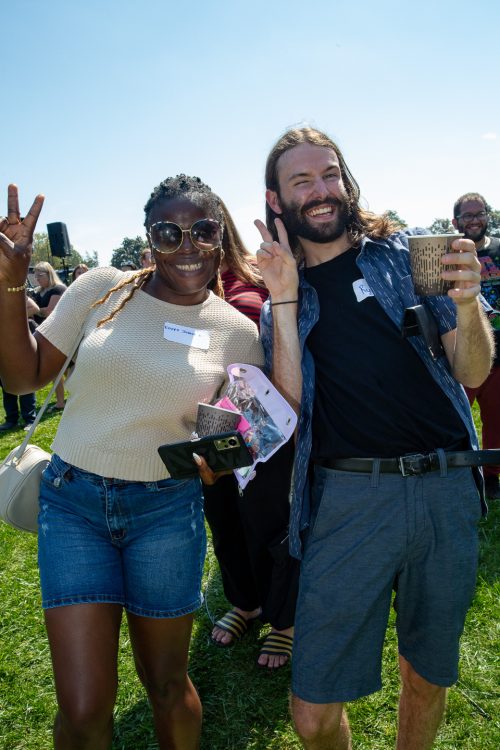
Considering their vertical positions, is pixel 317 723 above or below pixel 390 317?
below

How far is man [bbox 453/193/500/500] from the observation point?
16.1 feet

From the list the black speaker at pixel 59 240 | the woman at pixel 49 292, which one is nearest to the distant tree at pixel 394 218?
the woman at pixel 49 292

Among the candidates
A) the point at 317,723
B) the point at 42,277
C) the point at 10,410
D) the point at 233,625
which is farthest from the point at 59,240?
the point at 317,723

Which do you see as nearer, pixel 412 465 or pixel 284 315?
pixel 412 465

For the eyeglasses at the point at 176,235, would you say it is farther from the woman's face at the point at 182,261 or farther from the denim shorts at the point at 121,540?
the denim shorts at the point at 121,540

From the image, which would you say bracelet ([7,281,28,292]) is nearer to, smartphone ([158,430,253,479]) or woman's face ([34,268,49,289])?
smartphone ([158,430,253,479])

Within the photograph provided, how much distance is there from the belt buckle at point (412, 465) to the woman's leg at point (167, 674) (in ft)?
3.11

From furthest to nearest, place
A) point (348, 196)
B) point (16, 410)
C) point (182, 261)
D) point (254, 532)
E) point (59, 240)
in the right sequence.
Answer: point (59, 240), point (16, 410), point (254, 532), point (348, 196), point (182, 261)

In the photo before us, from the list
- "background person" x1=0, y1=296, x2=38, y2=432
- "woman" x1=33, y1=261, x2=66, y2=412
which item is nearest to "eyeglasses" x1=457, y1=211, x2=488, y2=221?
"woman" x1=33, y1=261, x2=66, y2=412

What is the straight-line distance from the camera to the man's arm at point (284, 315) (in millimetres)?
2176

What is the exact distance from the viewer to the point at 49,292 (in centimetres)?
904

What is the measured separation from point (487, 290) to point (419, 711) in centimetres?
395

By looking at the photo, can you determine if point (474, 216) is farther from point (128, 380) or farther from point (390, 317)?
point (128, 380)

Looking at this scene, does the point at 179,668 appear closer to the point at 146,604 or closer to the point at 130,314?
the point at 146,604
